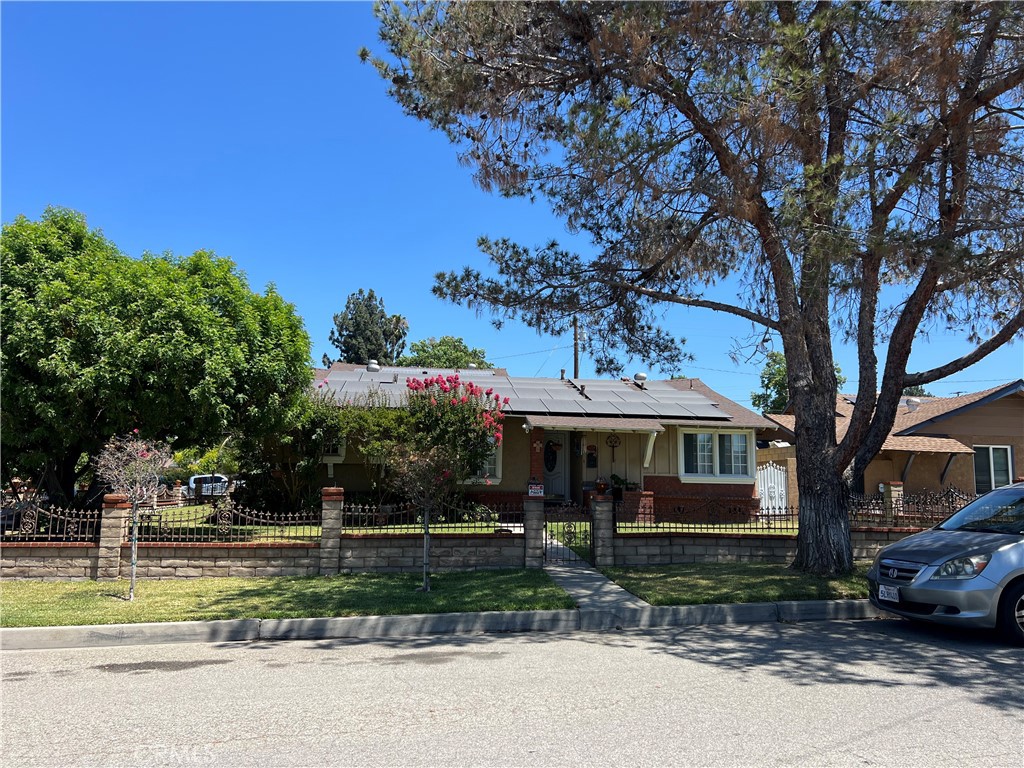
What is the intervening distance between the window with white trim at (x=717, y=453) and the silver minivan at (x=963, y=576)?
1176 cm

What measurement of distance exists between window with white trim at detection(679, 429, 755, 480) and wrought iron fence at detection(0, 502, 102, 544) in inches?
568

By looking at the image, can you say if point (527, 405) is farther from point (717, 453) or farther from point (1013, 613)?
point (1013, 613)

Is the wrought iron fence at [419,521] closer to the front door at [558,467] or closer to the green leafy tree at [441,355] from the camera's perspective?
the front door at [558,467]

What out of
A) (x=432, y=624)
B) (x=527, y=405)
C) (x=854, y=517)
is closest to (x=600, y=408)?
(x=527, y=405)

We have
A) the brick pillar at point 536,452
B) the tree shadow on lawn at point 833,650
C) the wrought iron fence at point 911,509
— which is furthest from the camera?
the brick pillar at point 536,452

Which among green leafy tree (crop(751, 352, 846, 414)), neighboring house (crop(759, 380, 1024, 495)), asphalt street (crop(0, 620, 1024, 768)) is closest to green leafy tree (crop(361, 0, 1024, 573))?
asphalt street (crop(0, 620, 1024, 768))

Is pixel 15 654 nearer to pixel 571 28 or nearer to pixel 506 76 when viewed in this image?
pixel 506 76

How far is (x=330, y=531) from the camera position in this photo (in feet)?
36.2

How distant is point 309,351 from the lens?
14.6 m

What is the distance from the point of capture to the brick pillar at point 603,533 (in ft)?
38.5

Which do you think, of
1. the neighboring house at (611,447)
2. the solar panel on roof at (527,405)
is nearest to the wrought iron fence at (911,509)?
the neighboring house at (611,447)

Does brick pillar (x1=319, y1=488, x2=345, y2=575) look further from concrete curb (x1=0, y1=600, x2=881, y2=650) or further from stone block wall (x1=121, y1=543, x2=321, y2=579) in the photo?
concrete curb (x1=0, y1=600, x2=881, y2=650)

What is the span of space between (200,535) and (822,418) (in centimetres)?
968

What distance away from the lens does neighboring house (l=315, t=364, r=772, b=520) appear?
736 inches
